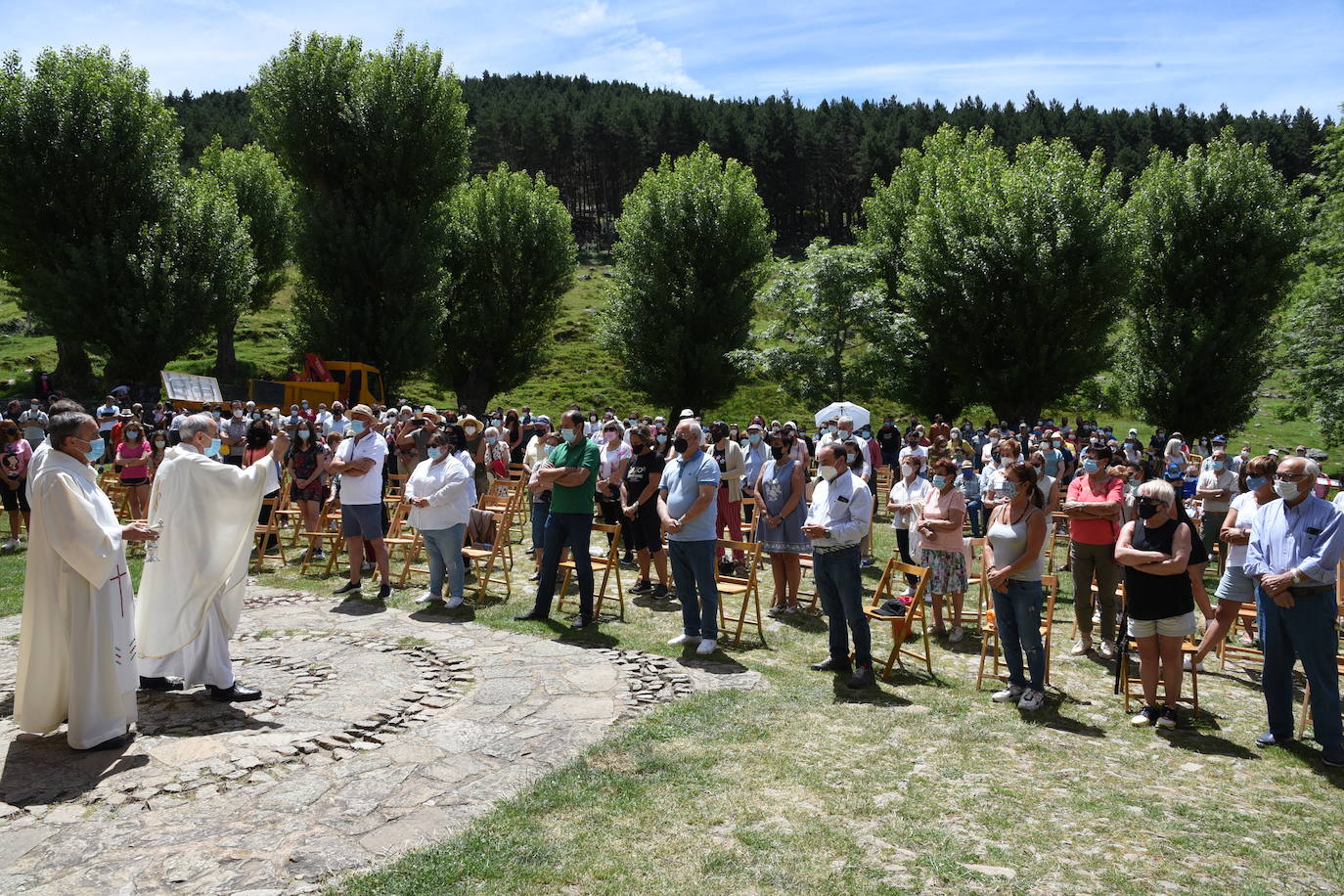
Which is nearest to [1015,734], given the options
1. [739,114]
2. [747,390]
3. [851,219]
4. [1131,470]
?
[1131,470]

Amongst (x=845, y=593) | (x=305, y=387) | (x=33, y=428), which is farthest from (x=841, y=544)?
(x=305, y=387)

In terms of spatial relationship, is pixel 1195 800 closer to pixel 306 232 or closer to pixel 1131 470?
pixel 1131 470

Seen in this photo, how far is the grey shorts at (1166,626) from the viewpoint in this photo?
6246 mm

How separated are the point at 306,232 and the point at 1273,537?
32.3m

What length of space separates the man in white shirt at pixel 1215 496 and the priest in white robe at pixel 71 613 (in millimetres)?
12175

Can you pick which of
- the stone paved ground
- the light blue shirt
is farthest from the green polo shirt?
the light blue shirt

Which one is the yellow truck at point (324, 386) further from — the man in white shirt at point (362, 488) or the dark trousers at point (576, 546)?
the dark trousers at point (576, 546)

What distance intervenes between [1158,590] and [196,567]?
6.98 m

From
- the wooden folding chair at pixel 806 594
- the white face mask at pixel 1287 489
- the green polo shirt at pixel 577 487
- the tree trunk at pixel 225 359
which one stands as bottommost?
the wooden folding chair at pixel 806 594

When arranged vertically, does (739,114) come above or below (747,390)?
above

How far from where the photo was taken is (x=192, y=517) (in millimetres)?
6309

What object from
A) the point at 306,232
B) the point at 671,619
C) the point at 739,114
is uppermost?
Answer: the point at 739,114

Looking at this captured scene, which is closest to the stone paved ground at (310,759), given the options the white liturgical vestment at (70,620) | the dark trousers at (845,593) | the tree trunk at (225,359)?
the white liturgical vestment at (70,620)

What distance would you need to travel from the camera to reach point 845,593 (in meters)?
7.29
